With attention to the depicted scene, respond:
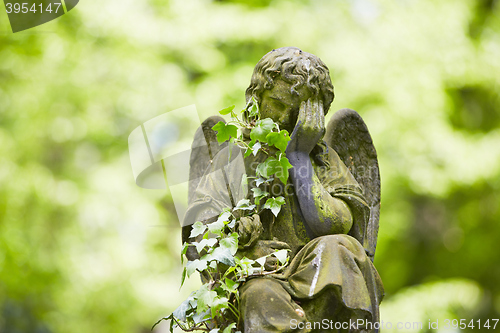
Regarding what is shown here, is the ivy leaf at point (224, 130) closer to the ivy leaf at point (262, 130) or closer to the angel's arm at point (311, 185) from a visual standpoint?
the ivy leaf at point (262, 130)

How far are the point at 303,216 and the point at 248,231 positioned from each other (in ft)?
1.03

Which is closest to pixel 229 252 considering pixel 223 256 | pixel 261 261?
pixel 223 256

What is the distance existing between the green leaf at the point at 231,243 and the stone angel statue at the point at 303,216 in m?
0.13

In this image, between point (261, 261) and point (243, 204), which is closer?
point (261, 261)

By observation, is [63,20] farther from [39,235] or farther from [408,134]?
[408,134]

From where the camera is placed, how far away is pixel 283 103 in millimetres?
2934

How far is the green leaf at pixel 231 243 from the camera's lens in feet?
8.41

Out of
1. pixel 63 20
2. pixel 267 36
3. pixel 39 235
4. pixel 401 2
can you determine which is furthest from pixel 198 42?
pixel 39 235

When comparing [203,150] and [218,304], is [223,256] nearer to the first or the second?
[218,304]

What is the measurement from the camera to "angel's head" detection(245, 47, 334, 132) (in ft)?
9.51


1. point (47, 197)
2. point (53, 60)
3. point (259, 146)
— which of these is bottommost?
point (47, 197)

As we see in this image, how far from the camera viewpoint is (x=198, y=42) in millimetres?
6402

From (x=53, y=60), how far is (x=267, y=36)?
7.76 ft

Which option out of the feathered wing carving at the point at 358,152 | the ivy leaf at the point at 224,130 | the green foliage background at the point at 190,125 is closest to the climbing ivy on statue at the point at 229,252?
the ivy leaf at the point at 224,130
